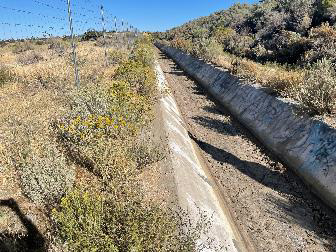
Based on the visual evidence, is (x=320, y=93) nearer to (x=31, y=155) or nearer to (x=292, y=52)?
(x=31, y=155)

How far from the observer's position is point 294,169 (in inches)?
477

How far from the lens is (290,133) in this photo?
44.3 ft

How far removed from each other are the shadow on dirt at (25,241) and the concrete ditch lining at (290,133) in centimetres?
790

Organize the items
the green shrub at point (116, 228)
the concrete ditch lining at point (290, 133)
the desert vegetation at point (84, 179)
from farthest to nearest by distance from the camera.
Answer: the concrete ditch lining at point (290, 133) < the desert vegetation at point (84, 179) < the green shrub at point (116, 228)

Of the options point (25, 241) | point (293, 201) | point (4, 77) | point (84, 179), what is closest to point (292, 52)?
point (293, 201)

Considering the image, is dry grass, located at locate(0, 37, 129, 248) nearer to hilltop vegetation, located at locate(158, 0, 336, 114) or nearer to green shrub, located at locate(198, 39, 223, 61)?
hilltop vegetation, located at locate(158, 0, 336, 114)

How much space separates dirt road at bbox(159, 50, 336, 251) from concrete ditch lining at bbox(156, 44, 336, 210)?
36 centimetres

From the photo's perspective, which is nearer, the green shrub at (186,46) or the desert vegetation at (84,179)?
the desert vegetation at (84,179)

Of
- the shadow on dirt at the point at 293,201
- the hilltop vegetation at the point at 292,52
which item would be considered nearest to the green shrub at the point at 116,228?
the shadow on dirt at the point at 293,201

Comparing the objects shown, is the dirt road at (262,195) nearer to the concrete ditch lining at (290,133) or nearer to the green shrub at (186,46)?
the concrete ditch lining at (290,133)

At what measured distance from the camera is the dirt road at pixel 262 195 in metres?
8.68

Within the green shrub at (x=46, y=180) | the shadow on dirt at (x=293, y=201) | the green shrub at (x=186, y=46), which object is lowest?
the shadow on dirt at (x=293, y=201)

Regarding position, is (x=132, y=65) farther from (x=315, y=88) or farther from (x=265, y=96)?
(x=315, y=88)

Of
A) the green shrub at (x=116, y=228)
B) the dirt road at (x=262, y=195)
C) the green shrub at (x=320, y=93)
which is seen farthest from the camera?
the green shrub at (x=320, y=93)
